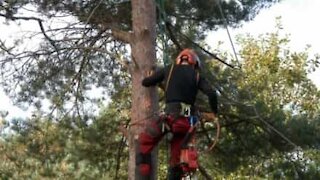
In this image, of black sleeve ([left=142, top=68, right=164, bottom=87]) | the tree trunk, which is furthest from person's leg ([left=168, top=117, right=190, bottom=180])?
the tree trunk

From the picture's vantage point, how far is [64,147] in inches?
360

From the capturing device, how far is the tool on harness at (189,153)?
5266mm

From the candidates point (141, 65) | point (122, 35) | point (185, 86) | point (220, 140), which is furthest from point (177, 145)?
point (220, 140)

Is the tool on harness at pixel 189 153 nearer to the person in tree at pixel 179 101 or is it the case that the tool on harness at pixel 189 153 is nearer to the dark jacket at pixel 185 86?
the person in tree at pixel 179 101

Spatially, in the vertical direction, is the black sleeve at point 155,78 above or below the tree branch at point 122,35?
below

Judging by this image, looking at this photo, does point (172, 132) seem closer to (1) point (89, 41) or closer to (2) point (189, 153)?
(2) point (189, 153)

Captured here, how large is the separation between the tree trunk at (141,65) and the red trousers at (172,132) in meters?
0.56

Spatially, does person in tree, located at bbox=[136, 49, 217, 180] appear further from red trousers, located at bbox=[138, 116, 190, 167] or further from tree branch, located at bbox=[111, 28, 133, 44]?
tree branch, located at bbox=[111, 28, 133, 44]

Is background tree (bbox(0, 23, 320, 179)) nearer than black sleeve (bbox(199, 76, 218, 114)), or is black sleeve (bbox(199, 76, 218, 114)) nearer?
black sleeve (bbox(199, 76, 218, 114))

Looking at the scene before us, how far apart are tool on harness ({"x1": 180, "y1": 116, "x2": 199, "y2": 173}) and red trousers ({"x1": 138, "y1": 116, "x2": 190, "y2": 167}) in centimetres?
5

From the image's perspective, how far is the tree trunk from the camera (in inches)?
257

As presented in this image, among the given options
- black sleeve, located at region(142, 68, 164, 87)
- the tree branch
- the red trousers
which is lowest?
the red trousers

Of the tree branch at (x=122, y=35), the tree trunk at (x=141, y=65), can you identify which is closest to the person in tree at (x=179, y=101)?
the tree trunk at (x=141, y=65)

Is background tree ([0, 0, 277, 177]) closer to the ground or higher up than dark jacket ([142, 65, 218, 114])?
higher up
